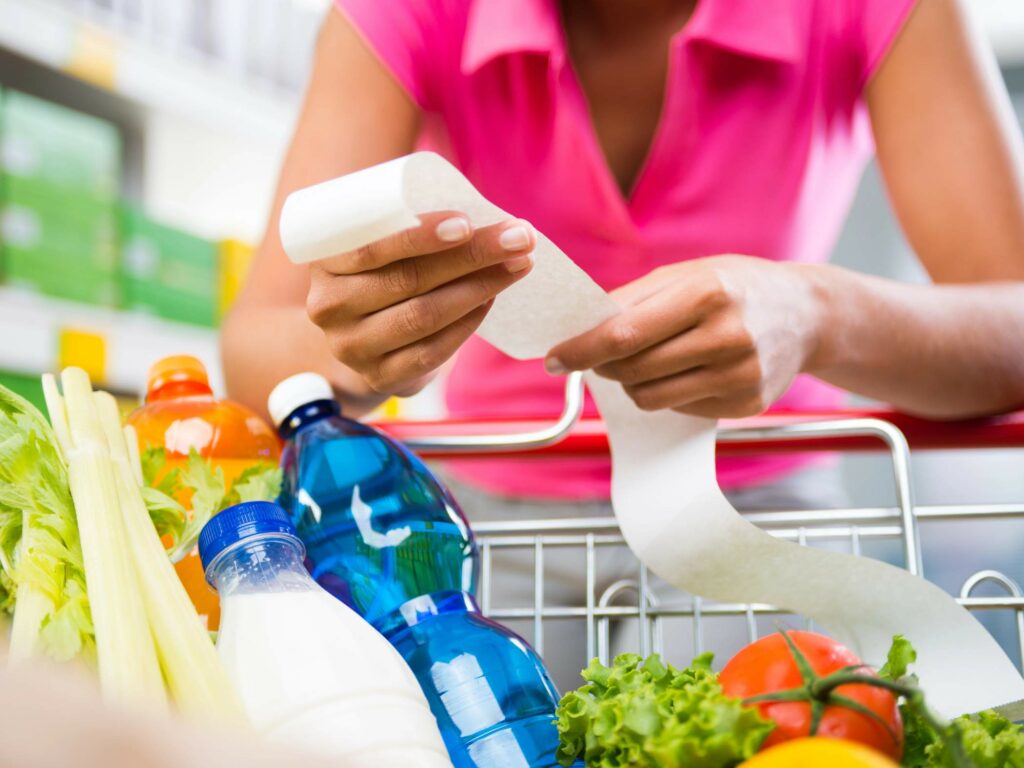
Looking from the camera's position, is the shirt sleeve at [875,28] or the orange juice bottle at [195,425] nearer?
the orange juice bottle at [195,425]

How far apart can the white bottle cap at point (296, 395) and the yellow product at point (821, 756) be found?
1.39 feet

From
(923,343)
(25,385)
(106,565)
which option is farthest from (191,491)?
(25,385)

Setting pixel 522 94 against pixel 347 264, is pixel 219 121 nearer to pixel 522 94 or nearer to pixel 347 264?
pixel 522 94

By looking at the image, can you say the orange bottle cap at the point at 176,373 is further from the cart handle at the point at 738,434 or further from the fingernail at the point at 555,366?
the fingernail at the point at 555,366

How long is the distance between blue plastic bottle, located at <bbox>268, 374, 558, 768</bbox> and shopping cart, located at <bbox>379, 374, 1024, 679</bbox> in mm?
145

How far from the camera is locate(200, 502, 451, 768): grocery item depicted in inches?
17.7

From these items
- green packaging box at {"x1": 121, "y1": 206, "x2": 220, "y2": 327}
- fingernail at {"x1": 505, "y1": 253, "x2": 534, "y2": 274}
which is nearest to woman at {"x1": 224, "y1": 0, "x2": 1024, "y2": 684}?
fingernail at {"x1": 505, "y1": 253, "x2": 534, "y2": 274}

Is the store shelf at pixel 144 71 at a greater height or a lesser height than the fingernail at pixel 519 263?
greater

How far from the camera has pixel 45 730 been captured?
0.20 metres

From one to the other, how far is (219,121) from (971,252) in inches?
72.4

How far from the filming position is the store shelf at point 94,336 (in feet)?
5.88

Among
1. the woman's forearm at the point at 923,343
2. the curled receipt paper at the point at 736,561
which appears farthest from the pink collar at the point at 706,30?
the curled receipt paper at the point at 736,561

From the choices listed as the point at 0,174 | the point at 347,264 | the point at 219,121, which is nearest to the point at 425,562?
the point at 347,264

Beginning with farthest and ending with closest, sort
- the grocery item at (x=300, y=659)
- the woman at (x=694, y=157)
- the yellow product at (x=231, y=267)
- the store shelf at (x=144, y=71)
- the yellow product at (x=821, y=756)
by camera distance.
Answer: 1. the yellow product at (x=231, y=267)
2. the store shelf at (x=144, y=71)
3. the woman at (x=694, y=157)
4. the grocery item at (x=300, y=659)
5. the yellow product at (x=821, y=756)
